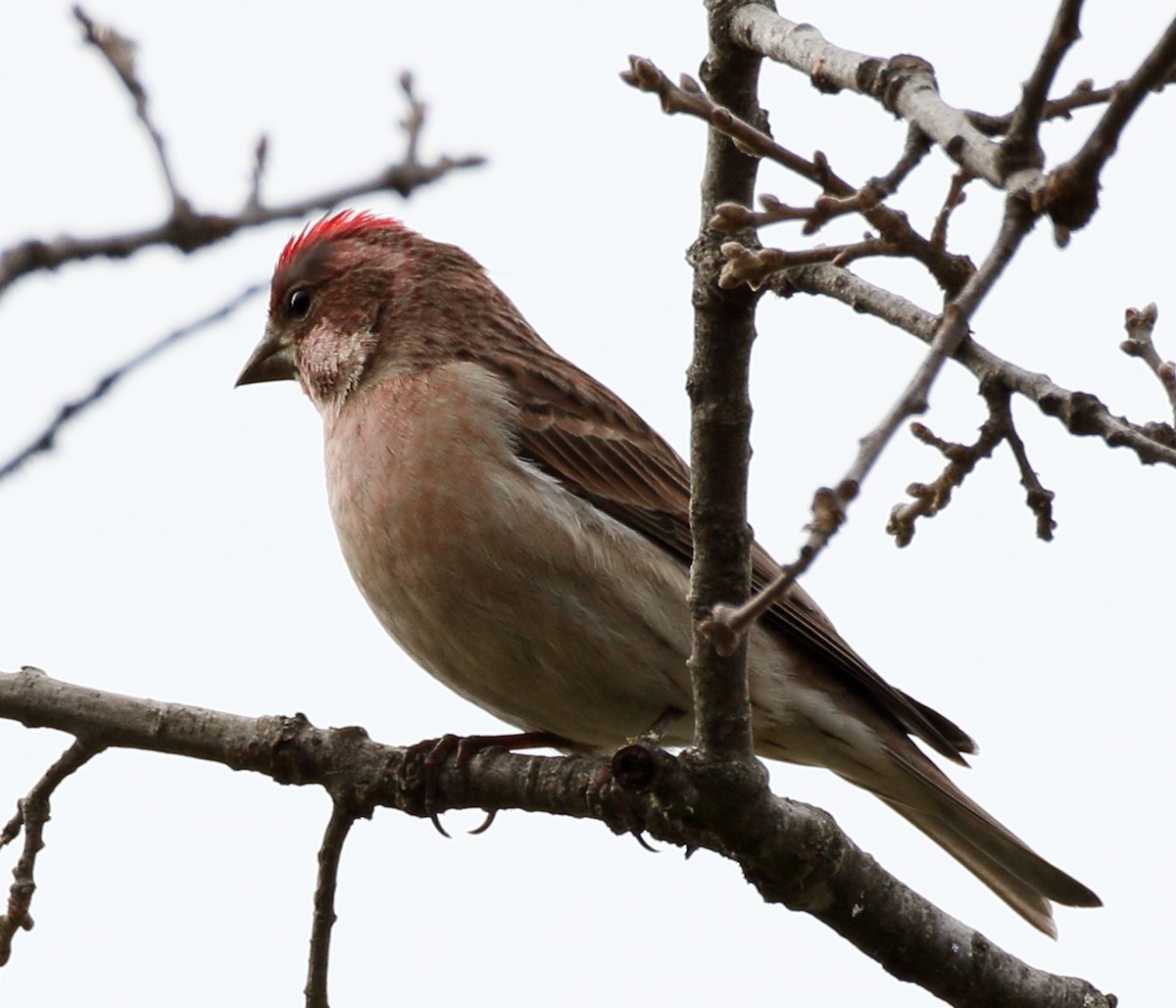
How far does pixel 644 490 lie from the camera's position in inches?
270

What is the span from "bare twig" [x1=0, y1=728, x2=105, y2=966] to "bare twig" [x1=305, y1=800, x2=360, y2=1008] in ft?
2.70

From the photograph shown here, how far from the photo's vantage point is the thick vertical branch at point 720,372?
13.5 ft

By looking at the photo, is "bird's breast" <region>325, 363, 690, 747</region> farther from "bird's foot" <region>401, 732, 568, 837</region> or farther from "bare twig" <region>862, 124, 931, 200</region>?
"bare twig" <region>862, 124, 931, 200</region>

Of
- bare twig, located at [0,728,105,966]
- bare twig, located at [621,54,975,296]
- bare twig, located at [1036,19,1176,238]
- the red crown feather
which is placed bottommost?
bare twig, located at [0,728,105,966]

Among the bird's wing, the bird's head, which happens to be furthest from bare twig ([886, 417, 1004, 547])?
the bird's head

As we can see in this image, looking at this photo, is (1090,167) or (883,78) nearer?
(1090,167)

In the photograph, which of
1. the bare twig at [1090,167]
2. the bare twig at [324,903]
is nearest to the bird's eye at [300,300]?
the bare twig at [324,903]

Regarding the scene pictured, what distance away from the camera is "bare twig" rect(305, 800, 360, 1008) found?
17.9 ft

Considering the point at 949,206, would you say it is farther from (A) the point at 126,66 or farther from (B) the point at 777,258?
(A) the point at 126,66

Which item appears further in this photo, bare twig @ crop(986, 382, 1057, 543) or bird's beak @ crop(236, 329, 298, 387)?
bird's beak @ crop(236, 329, 298, 387)

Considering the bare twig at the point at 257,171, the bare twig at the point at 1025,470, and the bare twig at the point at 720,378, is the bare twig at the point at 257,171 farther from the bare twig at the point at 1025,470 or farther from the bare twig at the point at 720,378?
the bare twig at the point at 1025,470

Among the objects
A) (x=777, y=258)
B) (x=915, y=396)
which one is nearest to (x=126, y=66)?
(x=777, y=258)

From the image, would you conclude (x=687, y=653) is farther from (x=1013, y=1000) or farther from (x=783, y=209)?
(x=783, y=209)

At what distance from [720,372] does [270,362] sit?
4.54m
